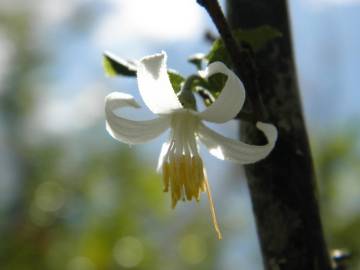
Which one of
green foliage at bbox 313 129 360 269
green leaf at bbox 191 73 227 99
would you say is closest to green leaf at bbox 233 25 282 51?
green leaf at bbox 191 73 227 99

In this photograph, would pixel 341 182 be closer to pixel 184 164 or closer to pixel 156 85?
pixel 184 164

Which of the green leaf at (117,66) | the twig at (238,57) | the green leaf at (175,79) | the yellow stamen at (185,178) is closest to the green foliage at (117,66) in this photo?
the green leaf at (117,66)

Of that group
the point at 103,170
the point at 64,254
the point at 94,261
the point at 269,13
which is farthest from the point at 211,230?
the point at 269,13

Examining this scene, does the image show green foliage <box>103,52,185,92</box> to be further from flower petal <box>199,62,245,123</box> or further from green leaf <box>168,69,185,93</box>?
flower petal <box>199,62,245,123</box>

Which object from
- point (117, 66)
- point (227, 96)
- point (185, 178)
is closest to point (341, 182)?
point (117, 66)

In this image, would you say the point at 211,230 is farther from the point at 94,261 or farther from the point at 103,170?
the point at 94,261
